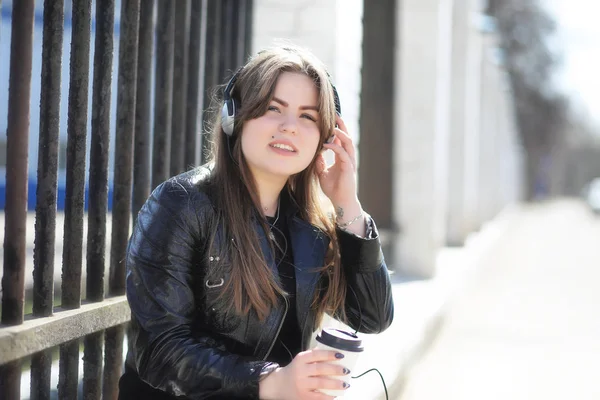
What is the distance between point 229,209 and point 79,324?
803 millimetres

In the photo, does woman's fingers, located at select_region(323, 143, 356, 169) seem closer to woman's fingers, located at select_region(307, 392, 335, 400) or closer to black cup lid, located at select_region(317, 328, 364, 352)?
black cup lid, located at select_region(317, 328, 364, 352)

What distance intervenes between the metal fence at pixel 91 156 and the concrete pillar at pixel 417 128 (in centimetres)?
364

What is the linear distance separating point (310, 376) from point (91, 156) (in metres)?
1.26

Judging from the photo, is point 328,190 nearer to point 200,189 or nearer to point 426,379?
point 200,189

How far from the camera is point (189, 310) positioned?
2.19 m

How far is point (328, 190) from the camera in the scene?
2.72 meters

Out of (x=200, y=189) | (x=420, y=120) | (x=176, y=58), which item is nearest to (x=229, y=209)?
(x=200, y=189)

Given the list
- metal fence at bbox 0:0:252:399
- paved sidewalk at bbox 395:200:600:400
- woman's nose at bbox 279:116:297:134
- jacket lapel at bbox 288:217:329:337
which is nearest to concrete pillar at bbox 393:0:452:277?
paved sidewalk at bbox 395:200:600:400

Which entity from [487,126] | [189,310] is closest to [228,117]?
[189,310]

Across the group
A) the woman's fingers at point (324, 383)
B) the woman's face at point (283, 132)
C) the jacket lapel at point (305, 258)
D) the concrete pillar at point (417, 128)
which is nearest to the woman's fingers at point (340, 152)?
the woman's face at point (283, 132)

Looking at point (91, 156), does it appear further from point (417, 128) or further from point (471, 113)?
point (471, 113)

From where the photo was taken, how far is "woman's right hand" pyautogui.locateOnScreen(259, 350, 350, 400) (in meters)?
2.04

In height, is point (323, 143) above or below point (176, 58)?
below

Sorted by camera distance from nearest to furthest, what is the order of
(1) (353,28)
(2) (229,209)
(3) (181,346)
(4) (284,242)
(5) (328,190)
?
1. (3) (181,346)
2. (2) (229,209)
3. (4) (284,242)
4. (5) (328,190)
5. (1) (353,28)
